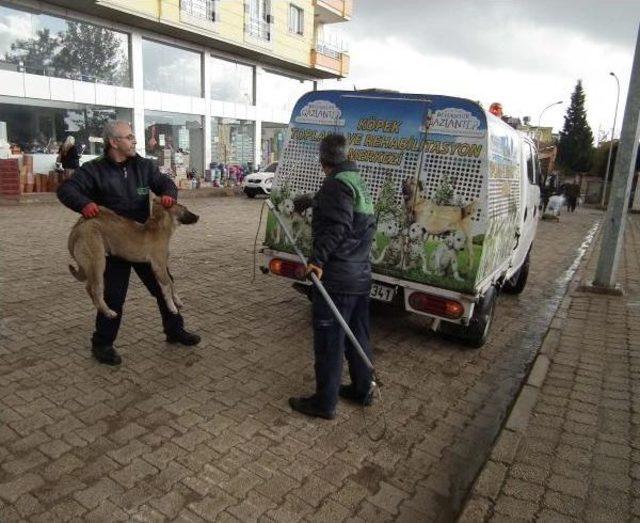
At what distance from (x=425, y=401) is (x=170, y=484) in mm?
2120

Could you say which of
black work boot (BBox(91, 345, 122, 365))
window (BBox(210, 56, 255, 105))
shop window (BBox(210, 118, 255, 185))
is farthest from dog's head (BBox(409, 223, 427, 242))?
window (BBox(210, 56, 255, 105))

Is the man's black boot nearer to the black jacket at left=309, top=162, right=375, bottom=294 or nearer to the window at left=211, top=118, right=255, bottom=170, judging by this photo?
the black jacket at left=309, top=162, right=375, bottom=294

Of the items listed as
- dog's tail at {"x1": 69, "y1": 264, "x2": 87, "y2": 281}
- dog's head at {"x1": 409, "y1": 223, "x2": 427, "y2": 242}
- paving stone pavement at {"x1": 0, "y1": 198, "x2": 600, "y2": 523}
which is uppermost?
dog's head at {"x1": 409, "y1": 223, "x2": 427, "y2": 242}

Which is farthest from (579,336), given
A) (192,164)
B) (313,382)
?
(192,164)

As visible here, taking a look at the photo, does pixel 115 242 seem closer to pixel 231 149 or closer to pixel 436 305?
pixel 436 305

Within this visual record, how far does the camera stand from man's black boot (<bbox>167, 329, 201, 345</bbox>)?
4.69m

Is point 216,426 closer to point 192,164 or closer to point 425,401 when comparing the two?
point 425,401

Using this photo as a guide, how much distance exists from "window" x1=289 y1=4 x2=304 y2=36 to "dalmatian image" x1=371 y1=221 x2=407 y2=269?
78.8 feet

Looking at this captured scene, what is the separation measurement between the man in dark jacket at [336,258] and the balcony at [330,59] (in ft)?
84.2

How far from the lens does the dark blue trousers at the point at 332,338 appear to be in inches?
136

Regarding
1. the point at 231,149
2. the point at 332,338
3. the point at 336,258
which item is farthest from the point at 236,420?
the point at 231,149

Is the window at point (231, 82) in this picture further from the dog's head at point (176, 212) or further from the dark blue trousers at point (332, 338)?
the dark blue trousers at point (332, 338)

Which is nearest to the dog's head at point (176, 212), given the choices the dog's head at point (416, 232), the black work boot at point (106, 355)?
the black work boot at point (106, 355)

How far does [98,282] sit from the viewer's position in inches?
157
